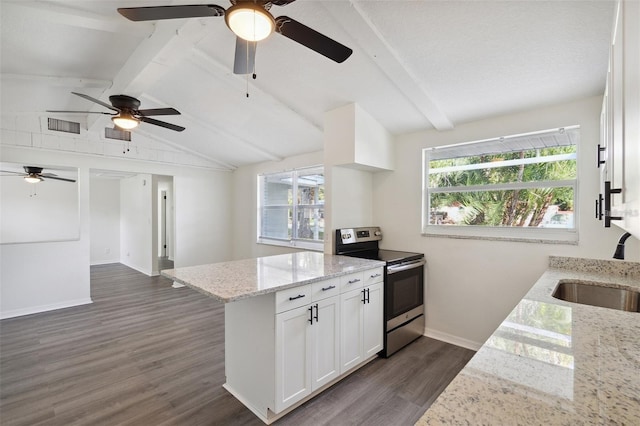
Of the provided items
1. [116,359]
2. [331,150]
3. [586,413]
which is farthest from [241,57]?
[116,359]

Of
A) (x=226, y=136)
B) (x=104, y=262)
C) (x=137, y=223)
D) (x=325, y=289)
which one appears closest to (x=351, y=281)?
(x=325, y=289)

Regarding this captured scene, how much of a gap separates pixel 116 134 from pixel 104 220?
3.71 meters

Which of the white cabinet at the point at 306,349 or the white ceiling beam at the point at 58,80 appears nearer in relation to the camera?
the white cabinet at the point at 306,349

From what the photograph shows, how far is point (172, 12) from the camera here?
57.7 inches

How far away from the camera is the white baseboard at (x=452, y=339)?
3.01m

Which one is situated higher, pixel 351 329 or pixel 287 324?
pixel 287 324

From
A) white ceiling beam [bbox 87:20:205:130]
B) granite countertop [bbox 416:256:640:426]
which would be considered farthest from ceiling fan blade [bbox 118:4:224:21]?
granite countertop [bbox 416:256:640:426]

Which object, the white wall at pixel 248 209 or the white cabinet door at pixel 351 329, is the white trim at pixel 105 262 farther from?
the white cabinet door at pixel 351 329

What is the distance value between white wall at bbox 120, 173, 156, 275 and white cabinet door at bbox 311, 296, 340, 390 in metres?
5.20

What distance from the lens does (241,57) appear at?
186cm

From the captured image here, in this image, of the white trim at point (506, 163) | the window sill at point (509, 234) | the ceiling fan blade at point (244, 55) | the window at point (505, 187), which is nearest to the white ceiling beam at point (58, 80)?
the ceiling fan blade at point (244, 55)

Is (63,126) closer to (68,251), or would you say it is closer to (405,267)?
(68,251)

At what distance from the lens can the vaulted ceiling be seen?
1.80 m

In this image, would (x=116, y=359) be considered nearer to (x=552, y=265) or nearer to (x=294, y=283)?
(x=294, y=283)
